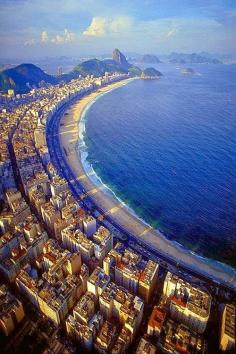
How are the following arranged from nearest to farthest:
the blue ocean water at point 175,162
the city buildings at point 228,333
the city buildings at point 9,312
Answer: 1. the city buildings at point 228,333
2. the city buildings at point 9,312
3. the blue ocean water at point 175,162

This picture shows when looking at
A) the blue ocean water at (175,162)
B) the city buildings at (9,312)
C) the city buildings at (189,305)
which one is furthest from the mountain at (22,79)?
the city buildings at (189,305)

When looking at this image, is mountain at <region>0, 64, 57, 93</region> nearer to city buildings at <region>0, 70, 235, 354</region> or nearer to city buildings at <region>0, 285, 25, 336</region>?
city buildings at <region>0, 70, 235, 354</region>

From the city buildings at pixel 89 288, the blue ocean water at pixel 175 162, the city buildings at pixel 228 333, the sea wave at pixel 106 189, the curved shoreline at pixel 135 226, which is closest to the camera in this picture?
the city buildings at pixel 228 333

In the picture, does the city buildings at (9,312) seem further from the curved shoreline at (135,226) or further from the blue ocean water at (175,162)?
the blue ocean water at (175,162)

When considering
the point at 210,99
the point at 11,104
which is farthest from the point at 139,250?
the point at 210,99

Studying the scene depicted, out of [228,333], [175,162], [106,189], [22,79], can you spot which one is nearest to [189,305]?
[228,333]

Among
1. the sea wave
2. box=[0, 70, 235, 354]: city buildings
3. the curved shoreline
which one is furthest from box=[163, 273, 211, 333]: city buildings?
the sea wave
